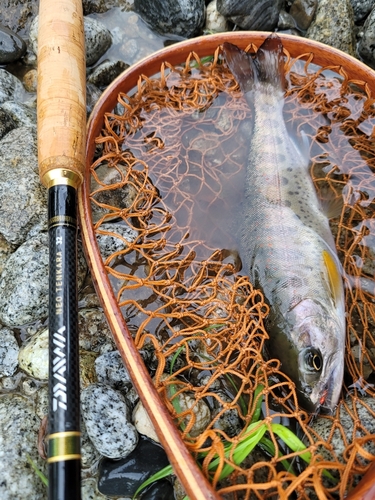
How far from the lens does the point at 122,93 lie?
2.80 m

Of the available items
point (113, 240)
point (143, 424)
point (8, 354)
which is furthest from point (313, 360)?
point (8, 354)

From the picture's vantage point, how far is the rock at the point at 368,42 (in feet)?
11.0

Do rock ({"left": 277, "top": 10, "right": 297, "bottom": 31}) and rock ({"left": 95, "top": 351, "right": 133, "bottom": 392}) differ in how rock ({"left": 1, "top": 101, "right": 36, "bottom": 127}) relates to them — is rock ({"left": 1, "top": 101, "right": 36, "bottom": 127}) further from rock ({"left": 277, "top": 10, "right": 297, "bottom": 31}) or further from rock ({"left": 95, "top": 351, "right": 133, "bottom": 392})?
rock ({"left": 277, "top": 10, "right": 297, "bottom": 31})

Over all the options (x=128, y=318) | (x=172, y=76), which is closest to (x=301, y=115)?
(x=172, y=76)

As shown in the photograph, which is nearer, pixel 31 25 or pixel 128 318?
pixel 128 318

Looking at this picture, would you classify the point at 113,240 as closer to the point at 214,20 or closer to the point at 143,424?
the point at 143,424

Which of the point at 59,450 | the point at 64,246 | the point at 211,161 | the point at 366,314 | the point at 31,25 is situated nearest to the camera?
the point at 59,450

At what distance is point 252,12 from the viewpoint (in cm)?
345

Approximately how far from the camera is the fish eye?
7.16ft

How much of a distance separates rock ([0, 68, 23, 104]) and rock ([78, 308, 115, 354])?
5.95ft

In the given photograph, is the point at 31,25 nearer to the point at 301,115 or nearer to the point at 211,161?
the point at 211,161

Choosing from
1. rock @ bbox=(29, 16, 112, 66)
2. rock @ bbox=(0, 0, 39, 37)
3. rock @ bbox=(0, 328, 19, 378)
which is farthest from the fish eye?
rock @ bbox=(0, 0, 39, 37)

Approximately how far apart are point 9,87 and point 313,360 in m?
2.95

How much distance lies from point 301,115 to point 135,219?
4.53ft
